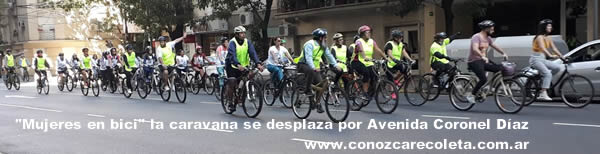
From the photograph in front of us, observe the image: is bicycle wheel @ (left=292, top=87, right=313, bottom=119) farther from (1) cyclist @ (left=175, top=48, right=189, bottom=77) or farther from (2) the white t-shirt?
(2) the white t-shirt

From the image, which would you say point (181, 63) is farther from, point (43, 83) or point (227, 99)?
point (227, 99)

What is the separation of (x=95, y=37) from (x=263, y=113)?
131ft

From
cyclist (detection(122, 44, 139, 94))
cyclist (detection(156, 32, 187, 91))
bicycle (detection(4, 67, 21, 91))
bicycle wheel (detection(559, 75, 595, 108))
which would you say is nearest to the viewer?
bicycle wheel (detection(559, 75, 595, 108))

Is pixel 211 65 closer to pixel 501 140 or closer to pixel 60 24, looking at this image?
pixel 501 140

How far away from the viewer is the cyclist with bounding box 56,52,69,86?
19.7m

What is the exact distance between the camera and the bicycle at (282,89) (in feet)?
35.8

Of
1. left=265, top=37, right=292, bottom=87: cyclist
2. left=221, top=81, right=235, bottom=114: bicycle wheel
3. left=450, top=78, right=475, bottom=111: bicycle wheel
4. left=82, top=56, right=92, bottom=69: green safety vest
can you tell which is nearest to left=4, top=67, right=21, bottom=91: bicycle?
left=82, top=56, right=92, bottom=69: green safety vest

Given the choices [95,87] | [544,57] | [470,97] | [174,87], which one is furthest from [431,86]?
[95,87]

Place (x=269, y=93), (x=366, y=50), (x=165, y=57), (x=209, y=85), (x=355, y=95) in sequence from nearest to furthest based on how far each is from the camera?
1. (x=355, y=95)
2. (x=366, y=50)
3. (x=269, y=93)
4. (x=165, y=57)
5. (x=209, y=85)

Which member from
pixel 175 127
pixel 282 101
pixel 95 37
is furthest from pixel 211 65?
pixel 95 37

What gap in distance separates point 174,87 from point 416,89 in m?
6.06

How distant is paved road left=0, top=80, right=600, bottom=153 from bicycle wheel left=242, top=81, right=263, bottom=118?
203 millimetres

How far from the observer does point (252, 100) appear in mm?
9664

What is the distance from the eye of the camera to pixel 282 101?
37.0 ft
